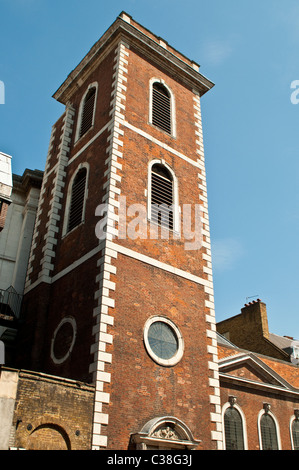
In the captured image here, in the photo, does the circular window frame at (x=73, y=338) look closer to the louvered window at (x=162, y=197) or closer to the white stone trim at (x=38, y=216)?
the white stone trim at (x=38, y=216)

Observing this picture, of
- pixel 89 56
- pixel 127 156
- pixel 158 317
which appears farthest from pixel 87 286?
pixel 89 56

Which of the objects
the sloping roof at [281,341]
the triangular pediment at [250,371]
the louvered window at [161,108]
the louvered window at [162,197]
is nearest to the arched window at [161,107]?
the louvered window at [161,108]

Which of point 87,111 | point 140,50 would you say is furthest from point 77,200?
point 140,50

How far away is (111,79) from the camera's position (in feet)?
64.4

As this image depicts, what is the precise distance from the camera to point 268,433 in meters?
18.6

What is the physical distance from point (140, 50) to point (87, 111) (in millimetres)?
3507

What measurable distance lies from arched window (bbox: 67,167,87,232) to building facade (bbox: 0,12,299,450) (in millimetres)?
58

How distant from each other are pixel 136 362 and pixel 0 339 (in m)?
6.63

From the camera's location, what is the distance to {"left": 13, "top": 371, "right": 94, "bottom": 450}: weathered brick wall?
36.4 ft

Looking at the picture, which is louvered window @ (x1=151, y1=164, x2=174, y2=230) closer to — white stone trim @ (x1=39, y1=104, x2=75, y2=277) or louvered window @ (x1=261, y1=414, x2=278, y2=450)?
white stone trim @ (x1=39, y1=104, x2=75, y2=277)

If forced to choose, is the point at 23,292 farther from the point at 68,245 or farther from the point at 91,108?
the point at 91,108

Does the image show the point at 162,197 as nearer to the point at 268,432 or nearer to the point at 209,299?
the point at 209,299

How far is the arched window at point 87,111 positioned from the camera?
20.4m

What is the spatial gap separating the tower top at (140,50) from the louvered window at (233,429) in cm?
1458
